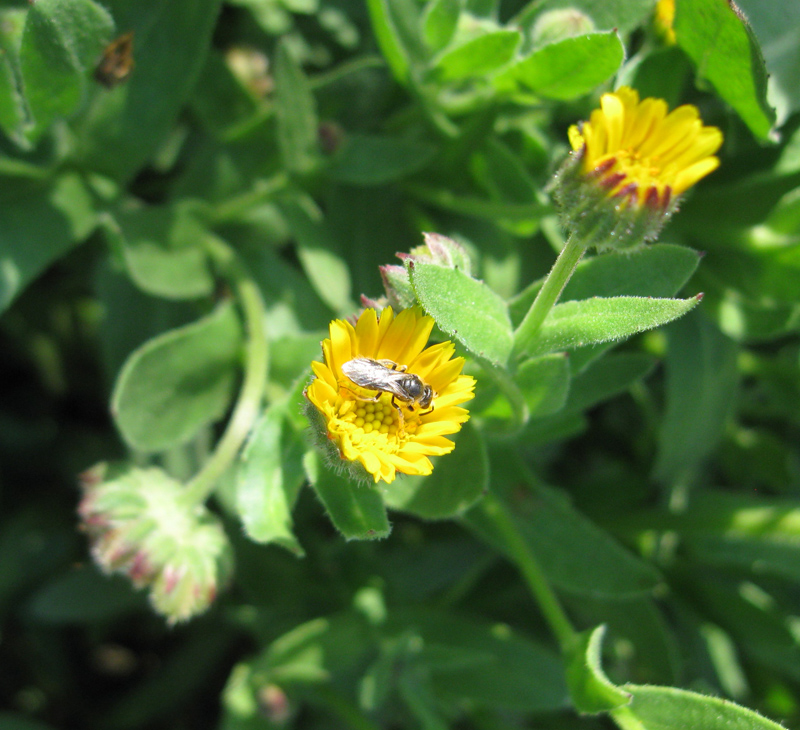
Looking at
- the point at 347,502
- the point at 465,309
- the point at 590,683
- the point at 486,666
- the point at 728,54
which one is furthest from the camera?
the point at 486,666

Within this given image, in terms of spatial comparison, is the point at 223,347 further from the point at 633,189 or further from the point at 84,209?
the point at 633,189

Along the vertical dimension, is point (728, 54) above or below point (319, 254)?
above

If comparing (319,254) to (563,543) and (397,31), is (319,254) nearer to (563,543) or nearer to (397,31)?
(397,31)

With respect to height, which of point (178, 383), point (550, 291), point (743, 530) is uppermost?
point (550, 291)

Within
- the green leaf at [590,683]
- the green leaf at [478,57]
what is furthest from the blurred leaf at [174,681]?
the green leaf at [478,57]

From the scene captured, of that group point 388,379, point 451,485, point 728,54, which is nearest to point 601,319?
point 388,379

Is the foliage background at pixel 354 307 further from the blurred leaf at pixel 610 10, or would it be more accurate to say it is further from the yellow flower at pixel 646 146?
the yellow flower at pixel 646 146

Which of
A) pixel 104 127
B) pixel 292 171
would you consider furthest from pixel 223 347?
pixel 104 127
